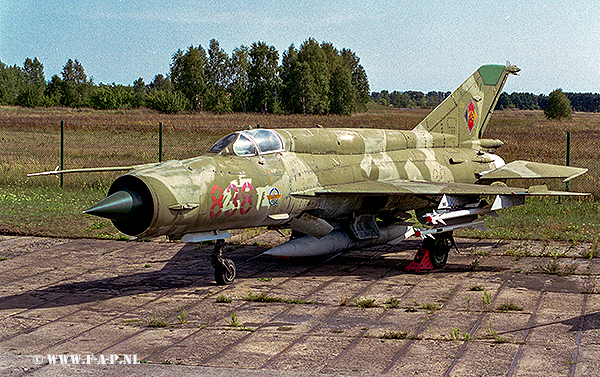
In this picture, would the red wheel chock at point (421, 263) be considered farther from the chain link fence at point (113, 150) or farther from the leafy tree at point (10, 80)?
the leafy tree at point (10, 80)

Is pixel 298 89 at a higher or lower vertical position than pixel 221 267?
higher

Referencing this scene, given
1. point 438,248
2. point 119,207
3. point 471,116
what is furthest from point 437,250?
point 119,207

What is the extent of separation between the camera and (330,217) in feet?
44.3

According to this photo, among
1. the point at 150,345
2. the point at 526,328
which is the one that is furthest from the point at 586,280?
the point at 150,345

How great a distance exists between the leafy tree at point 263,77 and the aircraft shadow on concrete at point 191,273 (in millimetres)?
97323

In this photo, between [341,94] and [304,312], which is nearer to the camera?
[304,312]

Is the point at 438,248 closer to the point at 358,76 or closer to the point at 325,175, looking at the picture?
the point at 325,175

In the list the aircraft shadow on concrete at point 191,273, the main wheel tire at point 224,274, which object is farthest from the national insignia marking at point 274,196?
the aircraft shadow on concrete at point 191,273

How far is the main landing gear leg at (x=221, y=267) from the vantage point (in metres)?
12.0

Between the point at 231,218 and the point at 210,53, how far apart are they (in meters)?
115

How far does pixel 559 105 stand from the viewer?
331 ft

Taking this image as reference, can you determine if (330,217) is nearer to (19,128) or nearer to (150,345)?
(150,345)

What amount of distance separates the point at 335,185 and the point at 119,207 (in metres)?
4.73

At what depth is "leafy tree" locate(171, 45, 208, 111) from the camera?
115000mm
